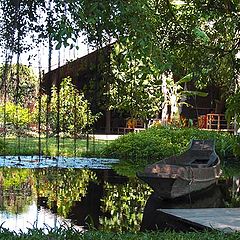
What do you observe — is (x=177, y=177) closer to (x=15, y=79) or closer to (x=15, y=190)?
(x=15, y=190)

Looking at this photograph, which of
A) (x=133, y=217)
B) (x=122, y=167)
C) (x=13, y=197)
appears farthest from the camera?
(x=122, y=167)

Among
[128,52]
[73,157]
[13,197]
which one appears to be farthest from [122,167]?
[128,52]

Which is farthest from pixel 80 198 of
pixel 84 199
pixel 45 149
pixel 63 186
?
pixel 45 149

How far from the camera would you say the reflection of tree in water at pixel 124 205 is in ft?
20.1

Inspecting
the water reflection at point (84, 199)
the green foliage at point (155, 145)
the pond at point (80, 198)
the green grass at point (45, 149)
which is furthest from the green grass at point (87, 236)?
the green foliage at point (155, 145)

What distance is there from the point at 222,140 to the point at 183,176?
723cm

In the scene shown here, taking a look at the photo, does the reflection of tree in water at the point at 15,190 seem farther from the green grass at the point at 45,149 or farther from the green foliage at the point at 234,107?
the green foliage at the point at 234,107

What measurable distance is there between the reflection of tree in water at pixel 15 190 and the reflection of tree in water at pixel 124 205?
3.27 feet

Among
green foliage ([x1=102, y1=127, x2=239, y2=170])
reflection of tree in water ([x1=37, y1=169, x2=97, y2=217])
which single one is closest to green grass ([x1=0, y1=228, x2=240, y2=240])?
reflection of tree in water ([x1=37, y1=169, x2=97, y2=217])

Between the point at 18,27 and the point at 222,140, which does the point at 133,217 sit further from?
the point at 222,140

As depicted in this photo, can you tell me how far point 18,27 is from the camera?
3.37m

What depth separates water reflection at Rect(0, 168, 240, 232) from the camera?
20.4ft

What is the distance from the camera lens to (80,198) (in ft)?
26.0

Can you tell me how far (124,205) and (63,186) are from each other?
184cm
